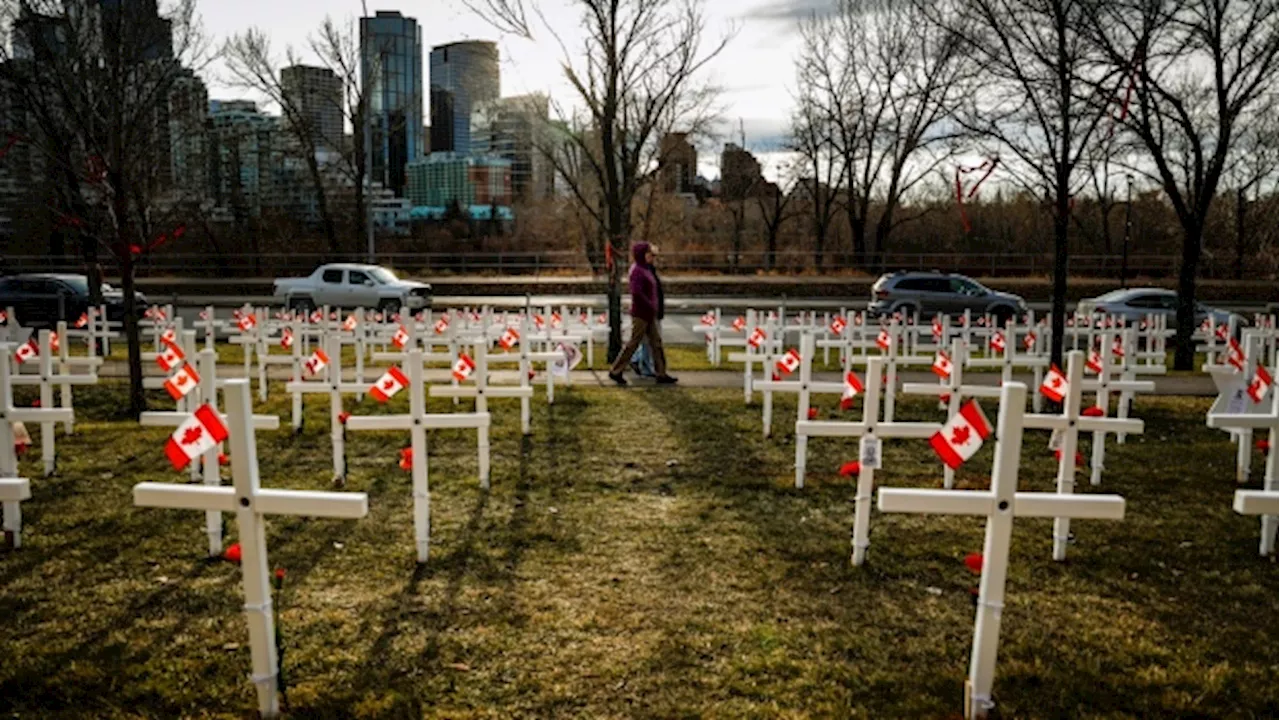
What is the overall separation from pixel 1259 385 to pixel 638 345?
7754mm

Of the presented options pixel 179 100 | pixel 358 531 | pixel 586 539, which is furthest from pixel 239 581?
pixel 179 100

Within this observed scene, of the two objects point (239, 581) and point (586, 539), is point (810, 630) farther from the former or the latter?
point (239, 581)

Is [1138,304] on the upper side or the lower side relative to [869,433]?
upper

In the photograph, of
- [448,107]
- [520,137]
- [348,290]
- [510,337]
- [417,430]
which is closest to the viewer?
[417,430]

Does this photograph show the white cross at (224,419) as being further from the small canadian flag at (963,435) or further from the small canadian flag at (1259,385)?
the small canadian flag at (1259,385)

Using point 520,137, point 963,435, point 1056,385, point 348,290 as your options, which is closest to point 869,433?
point 963,435

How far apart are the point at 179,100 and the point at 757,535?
12405 millimetres

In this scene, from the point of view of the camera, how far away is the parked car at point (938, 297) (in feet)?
82.7

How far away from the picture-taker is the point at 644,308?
12219mm

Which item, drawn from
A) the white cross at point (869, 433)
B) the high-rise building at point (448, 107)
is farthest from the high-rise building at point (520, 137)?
the white cross at point (869, 433)

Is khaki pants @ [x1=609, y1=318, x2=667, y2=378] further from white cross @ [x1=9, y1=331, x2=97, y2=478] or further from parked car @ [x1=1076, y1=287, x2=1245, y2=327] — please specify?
parked car @ [x1=1076, y1=287, x2=1245, y2=327]

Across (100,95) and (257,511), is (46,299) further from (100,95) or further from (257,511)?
(257,511)

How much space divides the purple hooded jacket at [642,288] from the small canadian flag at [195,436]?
8.33m

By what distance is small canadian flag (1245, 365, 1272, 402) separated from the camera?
6.22 metres
